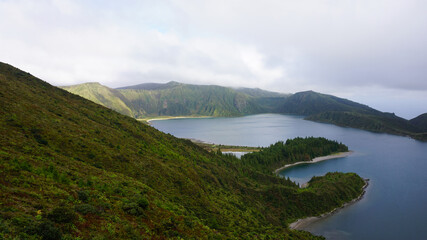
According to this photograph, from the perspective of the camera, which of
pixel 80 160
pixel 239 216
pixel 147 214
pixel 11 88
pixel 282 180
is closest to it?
pixel 147 214

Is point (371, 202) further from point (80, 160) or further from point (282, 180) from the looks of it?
point (80, 160)

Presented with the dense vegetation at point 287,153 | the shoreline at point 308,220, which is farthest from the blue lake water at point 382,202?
the dense vegetation at point 287,153

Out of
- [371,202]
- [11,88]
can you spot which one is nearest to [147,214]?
[11,88]

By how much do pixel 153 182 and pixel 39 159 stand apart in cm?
2147

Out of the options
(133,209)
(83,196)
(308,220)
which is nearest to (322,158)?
(308,220)

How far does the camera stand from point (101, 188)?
31047mm

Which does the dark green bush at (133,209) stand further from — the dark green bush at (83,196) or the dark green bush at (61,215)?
the dark green bush at (61,215)

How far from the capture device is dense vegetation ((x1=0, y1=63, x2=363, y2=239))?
20797 millimetres

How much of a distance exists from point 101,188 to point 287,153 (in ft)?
507

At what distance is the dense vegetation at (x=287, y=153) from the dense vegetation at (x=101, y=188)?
56.2m

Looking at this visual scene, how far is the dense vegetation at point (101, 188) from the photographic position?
20.8 meters

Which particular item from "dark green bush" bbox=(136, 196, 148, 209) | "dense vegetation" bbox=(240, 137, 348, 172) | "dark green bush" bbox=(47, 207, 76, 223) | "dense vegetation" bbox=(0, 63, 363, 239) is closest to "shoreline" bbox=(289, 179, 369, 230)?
"dense vegetation" bbox=(0, 63, 363, 239)

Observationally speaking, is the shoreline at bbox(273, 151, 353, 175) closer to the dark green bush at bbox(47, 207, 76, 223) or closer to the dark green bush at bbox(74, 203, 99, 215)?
the dark green bush at bbox(74, 203, 99, 215)

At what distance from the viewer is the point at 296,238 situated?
188ft
